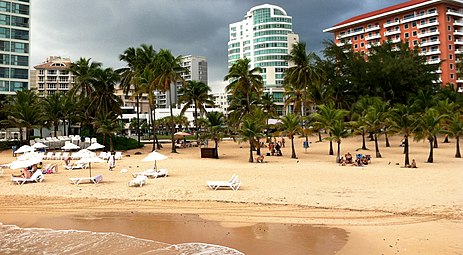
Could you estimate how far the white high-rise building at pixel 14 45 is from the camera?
62188mm

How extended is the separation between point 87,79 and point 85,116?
547 centimetres

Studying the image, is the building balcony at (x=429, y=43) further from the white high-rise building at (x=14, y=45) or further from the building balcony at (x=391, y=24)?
the white high-rise building at (x=14, y=45)

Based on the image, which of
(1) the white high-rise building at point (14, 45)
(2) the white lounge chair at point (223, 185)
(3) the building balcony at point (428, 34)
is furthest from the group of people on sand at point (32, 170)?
(3) the building balcony at point (428, 34)

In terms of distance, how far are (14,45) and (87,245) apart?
6635cm

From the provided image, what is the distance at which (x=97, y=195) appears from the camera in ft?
56.0

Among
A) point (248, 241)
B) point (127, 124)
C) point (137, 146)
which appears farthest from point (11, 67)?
point (248, 241)

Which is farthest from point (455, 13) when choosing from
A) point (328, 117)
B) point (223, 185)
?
point (223, 185)

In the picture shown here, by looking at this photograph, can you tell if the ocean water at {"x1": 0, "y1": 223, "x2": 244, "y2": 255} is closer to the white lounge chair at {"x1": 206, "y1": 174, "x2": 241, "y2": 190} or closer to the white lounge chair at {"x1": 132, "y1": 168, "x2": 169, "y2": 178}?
the white lounge chair at {"x1": 206, "y1": 174, "x2": 241, "y2": 190}

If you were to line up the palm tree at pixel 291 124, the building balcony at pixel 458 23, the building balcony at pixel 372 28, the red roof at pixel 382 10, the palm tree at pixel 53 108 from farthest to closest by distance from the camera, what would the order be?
the building balcony at pixel 372 28
the red roof at pixel 382 10
the building balcony at pixel 458 23
the palm tree at pixel 53 108
the palm tree at pixel 291 124

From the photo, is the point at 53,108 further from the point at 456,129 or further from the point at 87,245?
the point at 456,129

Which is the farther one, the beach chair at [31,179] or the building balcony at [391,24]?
the building balcony at [391,24]

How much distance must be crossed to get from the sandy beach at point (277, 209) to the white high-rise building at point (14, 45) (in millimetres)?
48209

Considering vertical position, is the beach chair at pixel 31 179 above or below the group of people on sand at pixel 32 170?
below

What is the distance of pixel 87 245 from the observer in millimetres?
10398
